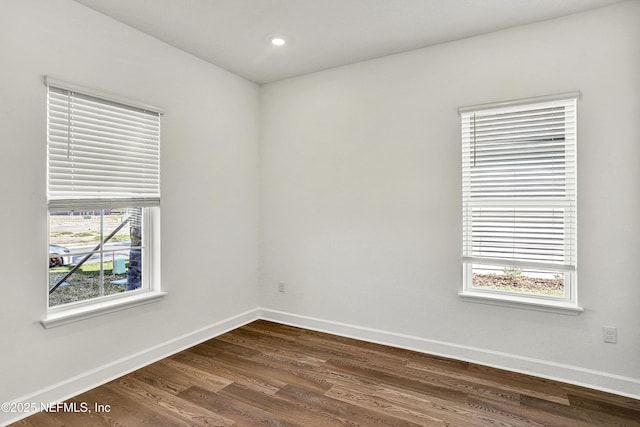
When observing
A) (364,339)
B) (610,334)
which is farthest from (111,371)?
(610,334)

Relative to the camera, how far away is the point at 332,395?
2.54 metres

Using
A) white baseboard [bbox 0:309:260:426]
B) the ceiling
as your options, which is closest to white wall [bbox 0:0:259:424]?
white baseboard [bbox 0:309:260:426]

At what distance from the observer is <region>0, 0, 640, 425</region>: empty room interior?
238cm

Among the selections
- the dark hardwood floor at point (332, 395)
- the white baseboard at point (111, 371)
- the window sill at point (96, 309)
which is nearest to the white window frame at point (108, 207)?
the window sill at point (96, 309)

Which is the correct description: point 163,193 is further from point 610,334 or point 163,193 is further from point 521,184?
point 610,334

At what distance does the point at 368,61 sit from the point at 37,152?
9.19 ft

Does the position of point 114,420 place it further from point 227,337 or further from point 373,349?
point 373,349

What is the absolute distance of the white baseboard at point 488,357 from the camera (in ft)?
8.46

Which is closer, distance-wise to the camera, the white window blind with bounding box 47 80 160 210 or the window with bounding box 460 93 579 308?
the white window blind with bounding box 47 80 160 210

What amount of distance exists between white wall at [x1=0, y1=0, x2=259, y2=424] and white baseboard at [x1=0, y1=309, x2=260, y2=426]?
12mm

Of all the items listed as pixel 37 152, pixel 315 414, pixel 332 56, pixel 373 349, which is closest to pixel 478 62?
pixel 332 56

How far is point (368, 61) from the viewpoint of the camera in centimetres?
354

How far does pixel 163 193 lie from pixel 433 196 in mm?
2365

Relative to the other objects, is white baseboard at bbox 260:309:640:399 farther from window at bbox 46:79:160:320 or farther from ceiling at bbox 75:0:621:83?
ceiling at bbox 75:0:621:83
